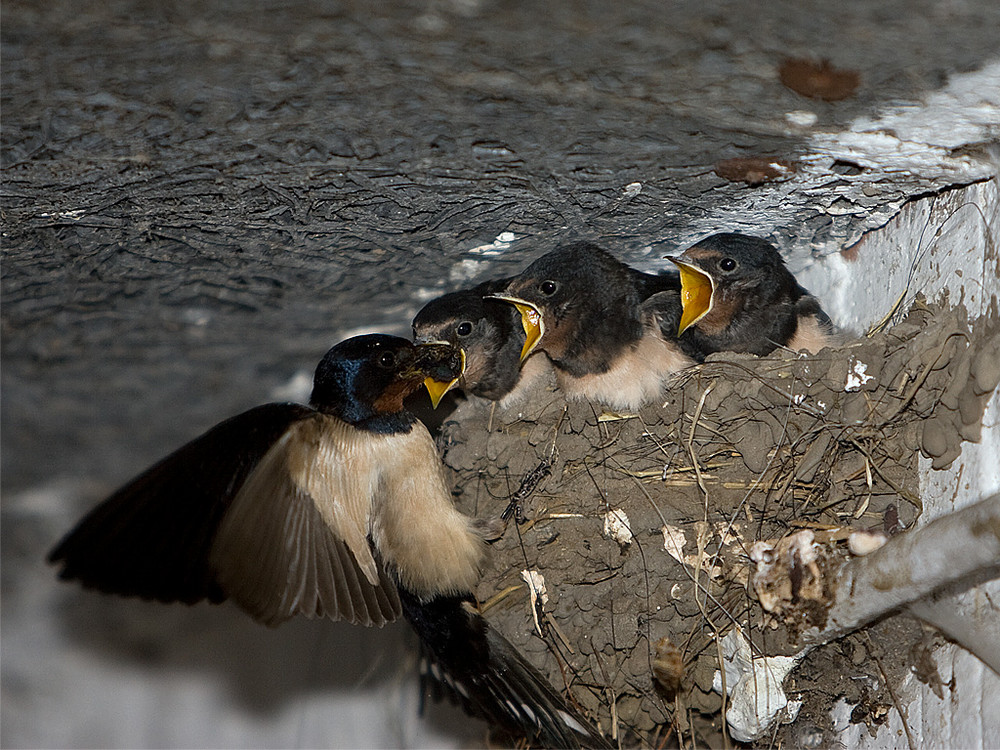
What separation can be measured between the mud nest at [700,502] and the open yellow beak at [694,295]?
0.19 meters

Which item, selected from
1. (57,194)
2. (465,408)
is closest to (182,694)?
(465,408)

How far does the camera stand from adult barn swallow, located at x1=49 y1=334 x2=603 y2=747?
6.43 ft

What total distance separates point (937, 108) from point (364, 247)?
143cm

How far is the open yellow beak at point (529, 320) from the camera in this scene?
9.23 ft

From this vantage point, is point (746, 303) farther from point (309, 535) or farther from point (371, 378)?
point (309, 535)

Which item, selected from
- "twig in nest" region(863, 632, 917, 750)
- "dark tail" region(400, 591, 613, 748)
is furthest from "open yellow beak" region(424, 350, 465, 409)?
"twig in nest" region(863, 632, 917, 750)

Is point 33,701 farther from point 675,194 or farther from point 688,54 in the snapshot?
point 688,54

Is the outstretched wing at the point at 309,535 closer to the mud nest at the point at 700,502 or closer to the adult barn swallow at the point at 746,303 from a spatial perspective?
the mud nest at the point at 700,502

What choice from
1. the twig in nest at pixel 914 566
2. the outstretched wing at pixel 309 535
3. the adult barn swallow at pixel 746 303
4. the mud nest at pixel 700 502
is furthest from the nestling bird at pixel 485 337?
the twig in nest at pixel 914 566

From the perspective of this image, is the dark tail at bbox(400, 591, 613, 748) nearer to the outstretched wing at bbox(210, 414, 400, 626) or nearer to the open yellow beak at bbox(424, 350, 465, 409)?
the outstretched wing at bbox(210, 414, 400, 626)

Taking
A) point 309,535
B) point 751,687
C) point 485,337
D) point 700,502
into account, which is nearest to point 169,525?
point 309,535

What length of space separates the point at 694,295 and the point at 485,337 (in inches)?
27.1

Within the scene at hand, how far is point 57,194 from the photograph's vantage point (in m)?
1.92

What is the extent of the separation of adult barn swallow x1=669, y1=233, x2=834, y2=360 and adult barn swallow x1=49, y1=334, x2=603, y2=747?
0.76m
